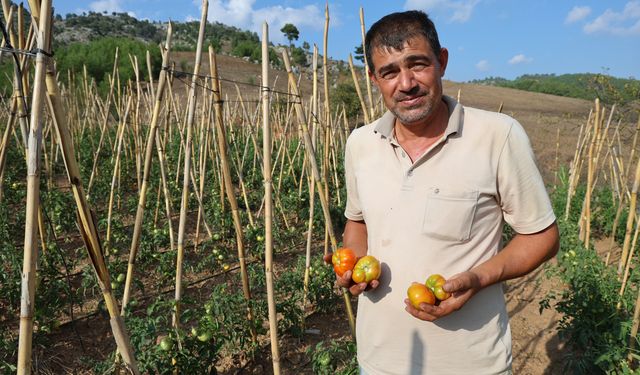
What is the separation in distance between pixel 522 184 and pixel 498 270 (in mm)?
254

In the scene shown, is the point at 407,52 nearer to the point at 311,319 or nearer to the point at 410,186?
the point at 410,186

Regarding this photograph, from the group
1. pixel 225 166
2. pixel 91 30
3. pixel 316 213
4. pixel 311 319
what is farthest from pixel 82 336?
pixel 91 30

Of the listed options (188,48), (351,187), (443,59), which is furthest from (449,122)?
(188,48)

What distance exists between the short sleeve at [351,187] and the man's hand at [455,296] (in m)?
0.51

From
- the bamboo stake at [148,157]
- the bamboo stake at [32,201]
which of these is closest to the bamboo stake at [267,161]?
the bamboo stake at [148,157]

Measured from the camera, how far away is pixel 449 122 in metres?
1.31

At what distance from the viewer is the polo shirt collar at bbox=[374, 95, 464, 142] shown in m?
1.29

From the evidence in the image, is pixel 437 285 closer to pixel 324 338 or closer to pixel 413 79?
pixel 413 79

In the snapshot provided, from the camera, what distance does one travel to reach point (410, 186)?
1321 mm

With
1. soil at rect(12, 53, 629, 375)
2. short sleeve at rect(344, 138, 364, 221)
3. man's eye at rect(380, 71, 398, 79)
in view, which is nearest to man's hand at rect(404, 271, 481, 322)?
short sleeve at rect(344, 138, 364, 221)

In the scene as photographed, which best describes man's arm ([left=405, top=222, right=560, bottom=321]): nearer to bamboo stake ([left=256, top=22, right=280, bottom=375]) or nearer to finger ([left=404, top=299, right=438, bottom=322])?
finger ([left=404, top=299, right=438, bottom=322])

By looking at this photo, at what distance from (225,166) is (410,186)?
43.6 inches

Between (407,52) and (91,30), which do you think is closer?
(407,52)

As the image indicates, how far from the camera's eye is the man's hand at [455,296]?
1161 mm
